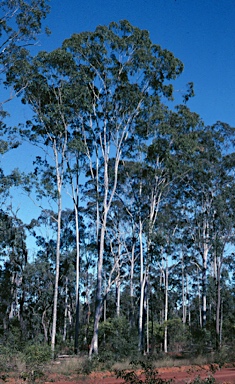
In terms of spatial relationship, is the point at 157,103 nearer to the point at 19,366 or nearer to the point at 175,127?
the point at 175,127

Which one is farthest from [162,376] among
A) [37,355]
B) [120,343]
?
[120,343]

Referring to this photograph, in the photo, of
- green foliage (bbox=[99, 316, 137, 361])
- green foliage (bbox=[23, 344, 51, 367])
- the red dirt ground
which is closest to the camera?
the red dirt ground

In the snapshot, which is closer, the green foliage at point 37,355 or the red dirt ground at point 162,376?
the red dirt ground at point 162,376

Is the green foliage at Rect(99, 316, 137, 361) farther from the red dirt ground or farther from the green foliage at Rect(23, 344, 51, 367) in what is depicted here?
the red dirt ground

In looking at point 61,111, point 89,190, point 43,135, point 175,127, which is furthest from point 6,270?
point 175,127

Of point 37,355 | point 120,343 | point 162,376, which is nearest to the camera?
point 162,376

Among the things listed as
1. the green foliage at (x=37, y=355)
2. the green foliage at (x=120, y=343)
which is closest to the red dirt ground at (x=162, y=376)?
the green foliage at (x=37, y=355)

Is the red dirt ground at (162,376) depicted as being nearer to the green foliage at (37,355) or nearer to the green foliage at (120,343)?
the green foliage at (37,355)

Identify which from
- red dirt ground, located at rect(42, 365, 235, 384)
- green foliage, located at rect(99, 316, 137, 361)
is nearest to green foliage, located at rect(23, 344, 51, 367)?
red dirt ground, located at rect(42, 365, 235, 384)

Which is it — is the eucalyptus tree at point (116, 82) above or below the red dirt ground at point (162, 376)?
above

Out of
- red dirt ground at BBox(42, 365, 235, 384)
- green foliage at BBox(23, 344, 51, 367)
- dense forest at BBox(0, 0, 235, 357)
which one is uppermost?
dense forest at BBox(0, 0, 235, 357)

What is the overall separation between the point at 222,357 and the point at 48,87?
16.1 meters

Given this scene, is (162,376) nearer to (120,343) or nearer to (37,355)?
(37,355)

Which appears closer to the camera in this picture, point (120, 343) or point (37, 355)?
point (37, 355)
